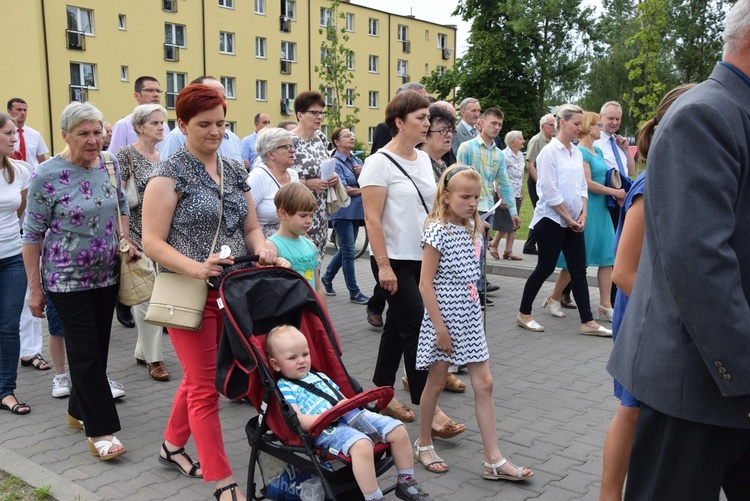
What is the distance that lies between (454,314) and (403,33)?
197 feet

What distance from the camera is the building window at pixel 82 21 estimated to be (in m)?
39.6

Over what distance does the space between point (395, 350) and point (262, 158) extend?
191cm

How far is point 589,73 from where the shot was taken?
58.3 meters

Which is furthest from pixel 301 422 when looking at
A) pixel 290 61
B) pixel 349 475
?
pixel 290 61

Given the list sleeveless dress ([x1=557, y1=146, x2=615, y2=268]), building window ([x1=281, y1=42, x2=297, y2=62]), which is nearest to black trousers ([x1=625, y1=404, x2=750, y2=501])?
sleeveless dress ([x1=557, y1=146, x2=615, y2=268])

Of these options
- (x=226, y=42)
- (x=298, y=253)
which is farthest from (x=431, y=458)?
(x=226, y=42)

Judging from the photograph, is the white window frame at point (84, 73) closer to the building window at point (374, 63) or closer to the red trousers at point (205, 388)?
the building window at point (374, 63)

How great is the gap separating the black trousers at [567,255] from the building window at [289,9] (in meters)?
47.5

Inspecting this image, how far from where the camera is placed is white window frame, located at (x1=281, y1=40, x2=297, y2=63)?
51.9 m

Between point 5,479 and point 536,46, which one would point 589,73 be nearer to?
point 536,46

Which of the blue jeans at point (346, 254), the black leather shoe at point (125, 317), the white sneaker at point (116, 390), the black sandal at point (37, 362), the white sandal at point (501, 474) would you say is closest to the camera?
the white sandal at point (501, 474)

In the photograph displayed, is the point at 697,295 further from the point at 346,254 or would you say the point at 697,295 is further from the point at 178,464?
the point at 346,254

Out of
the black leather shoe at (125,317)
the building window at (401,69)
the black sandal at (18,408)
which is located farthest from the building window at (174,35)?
Answer: the black sandal at (18,408)

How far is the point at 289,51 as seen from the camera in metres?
52.4
